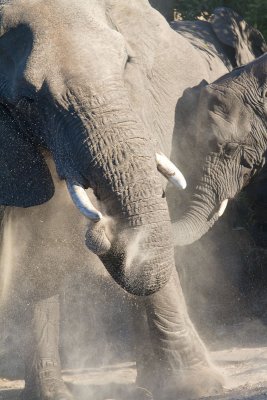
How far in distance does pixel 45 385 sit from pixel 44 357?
16 centimetres

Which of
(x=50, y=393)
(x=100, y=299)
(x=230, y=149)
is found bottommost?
(x=100, y=299)

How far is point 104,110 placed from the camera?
521 cm

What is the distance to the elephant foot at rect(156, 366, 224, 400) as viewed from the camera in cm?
627

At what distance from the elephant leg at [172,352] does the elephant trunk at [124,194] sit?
1191mm

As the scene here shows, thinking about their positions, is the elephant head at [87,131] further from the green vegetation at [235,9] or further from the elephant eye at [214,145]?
the green vegetation at [235,9]

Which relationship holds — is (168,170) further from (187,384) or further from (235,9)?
(235,9)

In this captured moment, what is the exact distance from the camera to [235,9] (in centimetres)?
853

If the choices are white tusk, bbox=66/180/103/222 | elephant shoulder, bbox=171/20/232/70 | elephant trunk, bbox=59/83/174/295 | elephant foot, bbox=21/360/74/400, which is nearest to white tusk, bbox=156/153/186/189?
elephant trunk, bbox=59/83/174/295

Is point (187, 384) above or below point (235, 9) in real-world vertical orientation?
below

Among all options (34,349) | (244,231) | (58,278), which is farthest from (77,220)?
(244,231)

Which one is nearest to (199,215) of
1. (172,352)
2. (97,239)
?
(172,352)

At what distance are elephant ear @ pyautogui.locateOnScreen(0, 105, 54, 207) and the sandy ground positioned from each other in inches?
51.4

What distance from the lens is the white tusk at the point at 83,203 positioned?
16.4ft

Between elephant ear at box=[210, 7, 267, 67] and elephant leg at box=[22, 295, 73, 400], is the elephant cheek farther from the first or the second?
elephant ear at box=[210, 7, 267, 67]
